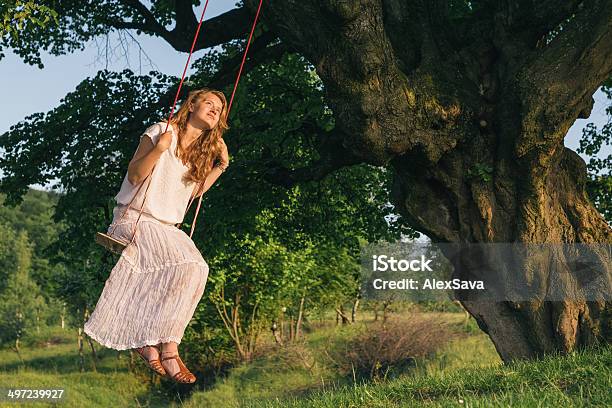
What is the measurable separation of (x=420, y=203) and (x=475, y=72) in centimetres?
201

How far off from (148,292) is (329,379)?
21337 millimetres

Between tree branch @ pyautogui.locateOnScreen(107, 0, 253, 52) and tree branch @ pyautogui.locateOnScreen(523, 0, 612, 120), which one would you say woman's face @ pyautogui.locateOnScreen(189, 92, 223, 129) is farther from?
tree branch @ pyautogui.locateOnScreen(107, 0, 253, 52)

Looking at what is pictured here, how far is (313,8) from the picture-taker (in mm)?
9242

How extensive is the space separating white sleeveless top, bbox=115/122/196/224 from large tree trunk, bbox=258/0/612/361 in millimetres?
3754

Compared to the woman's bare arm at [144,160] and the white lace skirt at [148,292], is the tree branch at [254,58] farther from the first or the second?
the white lace skirt at [148,292]

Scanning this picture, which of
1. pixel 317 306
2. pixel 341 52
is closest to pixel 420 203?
pixel 341 52

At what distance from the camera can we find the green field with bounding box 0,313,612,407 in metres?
6.93

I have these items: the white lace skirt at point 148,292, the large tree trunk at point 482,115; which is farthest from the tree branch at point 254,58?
the white lace skirt at point 148,292

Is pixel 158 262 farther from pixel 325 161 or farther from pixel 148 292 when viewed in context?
pixel 325 161


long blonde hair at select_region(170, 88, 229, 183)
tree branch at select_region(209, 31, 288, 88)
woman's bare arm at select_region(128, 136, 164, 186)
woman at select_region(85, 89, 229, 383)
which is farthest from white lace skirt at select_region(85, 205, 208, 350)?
tree branch at select_region(209, 31, 288, 88)

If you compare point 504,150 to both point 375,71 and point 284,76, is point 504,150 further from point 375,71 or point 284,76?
point 284,76

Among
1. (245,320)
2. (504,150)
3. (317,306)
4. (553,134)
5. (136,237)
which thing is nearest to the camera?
(136,237)

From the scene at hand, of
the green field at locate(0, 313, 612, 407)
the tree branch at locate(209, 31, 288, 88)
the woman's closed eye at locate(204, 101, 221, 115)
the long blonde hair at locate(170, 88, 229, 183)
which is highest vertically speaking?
the tree branch at locate(209, 31, 288, 88)

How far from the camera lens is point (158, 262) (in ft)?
17.2
